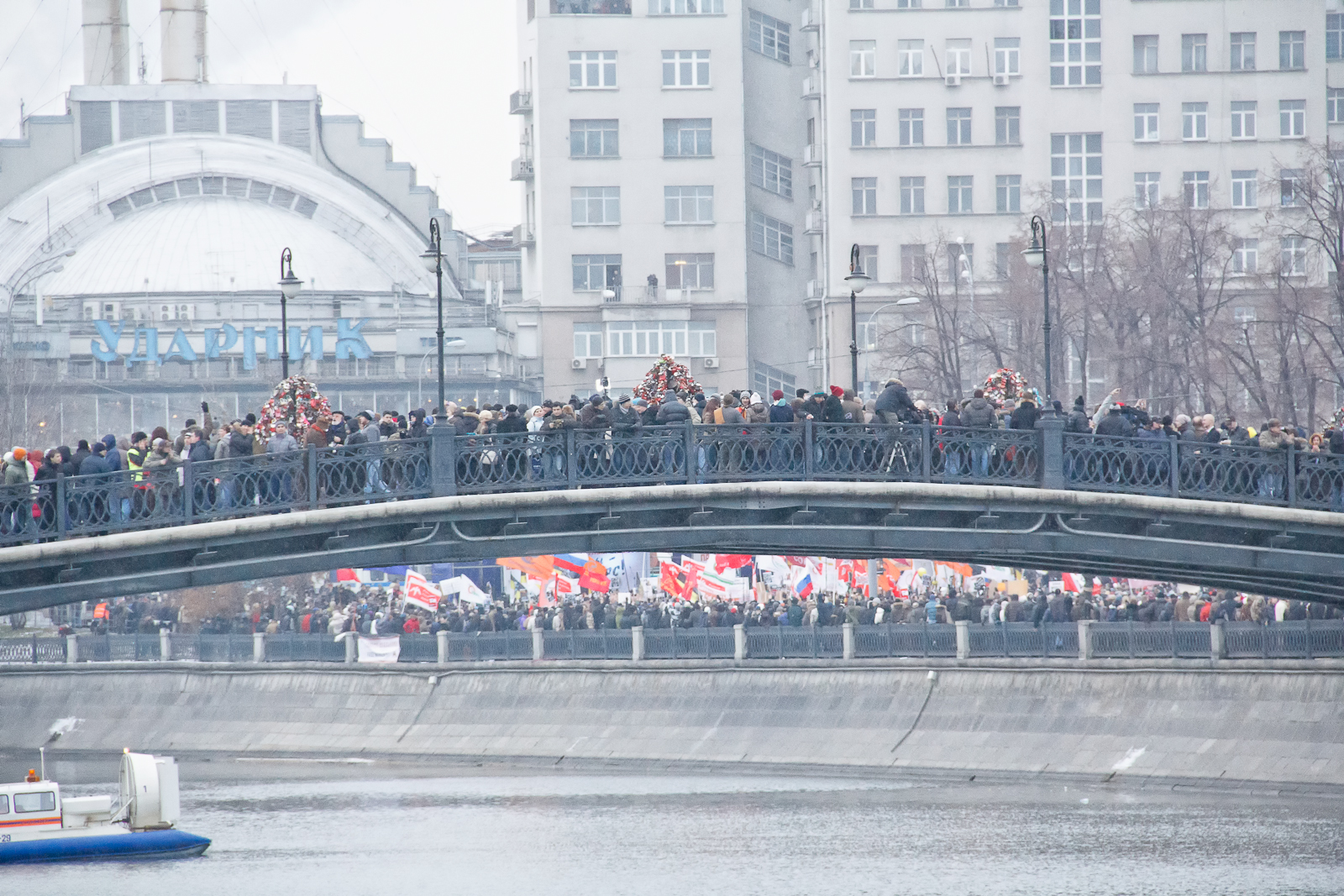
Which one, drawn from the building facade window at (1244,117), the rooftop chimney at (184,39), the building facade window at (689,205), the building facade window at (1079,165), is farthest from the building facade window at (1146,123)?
the rooftop chimney at (184,39)

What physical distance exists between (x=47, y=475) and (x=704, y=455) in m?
9.16

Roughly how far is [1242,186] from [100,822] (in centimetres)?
6293

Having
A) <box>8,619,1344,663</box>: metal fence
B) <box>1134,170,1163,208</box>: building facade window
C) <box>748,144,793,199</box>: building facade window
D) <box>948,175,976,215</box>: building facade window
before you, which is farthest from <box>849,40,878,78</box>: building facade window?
<box>8,619,1344,663</box>: metal fence

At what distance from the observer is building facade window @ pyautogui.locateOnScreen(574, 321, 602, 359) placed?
94000 millimetres

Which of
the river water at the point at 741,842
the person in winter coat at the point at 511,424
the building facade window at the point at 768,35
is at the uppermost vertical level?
the building facade window at the point at 768,35

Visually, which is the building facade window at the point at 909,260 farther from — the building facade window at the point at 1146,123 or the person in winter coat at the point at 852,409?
the person in winter coat at the point at 852,409

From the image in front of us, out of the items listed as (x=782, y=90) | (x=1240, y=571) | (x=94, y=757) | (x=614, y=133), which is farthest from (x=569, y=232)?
(x=1240, y=571)

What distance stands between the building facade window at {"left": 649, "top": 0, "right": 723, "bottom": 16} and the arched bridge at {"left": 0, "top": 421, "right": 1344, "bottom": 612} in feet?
204

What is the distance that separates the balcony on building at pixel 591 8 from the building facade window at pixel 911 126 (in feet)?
39.7

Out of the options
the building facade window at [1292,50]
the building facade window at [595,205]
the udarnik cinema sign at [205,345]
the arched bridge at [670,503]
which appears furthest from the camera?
the udarnik cinema sign at [205,345]

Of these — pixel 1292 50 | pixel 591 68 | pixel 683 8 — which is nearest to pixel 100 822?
pixel 591 68

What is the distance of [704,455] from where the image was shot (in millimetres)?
32281

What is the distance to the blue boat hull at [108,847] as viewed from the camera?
130 ft

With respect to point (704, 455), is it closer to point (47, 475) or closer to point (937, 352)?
point (47, 475)
